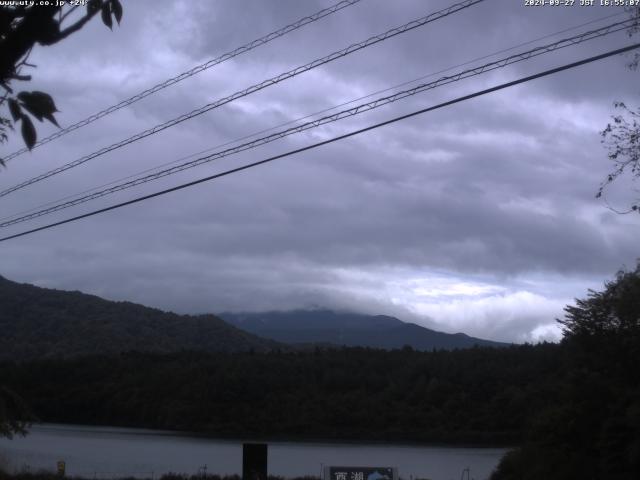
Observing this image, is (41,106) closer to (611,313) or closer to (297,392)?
(611,313)

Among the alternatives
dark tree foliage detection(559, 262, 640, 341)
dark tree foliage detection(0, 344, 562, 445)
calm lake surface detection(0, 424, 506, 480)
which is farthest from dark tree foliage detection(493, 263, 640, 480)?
dark tree foliage detection(0, 344, 562, 445)

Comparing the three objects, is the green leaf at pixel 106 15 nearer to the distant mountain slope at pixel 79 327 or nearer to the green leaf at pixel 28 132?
the green leaf at pixel 28 132

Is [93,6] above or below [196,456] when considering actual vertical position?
above

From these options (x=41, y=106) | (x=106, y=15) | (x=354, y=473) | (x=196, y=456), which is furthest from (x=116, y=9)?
(x=196, y=456)

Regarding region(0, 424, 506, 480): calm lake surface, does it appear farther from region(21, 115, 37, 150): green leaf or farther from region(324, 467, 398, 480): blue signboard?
region(21, 115, 37, 150): green leaf

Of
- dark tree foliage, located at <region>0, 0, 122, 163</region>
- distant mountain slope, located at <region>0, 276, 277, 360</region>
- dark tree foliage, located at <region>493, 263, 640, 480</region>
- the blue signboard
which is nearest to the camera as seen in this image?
dark tree foliage, located at <region>0, 0, 122, 163</region>

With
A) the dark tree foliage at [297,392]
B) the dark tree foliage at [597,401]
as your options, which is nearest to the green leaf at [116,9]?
the dark tree foliage at [597,401]
